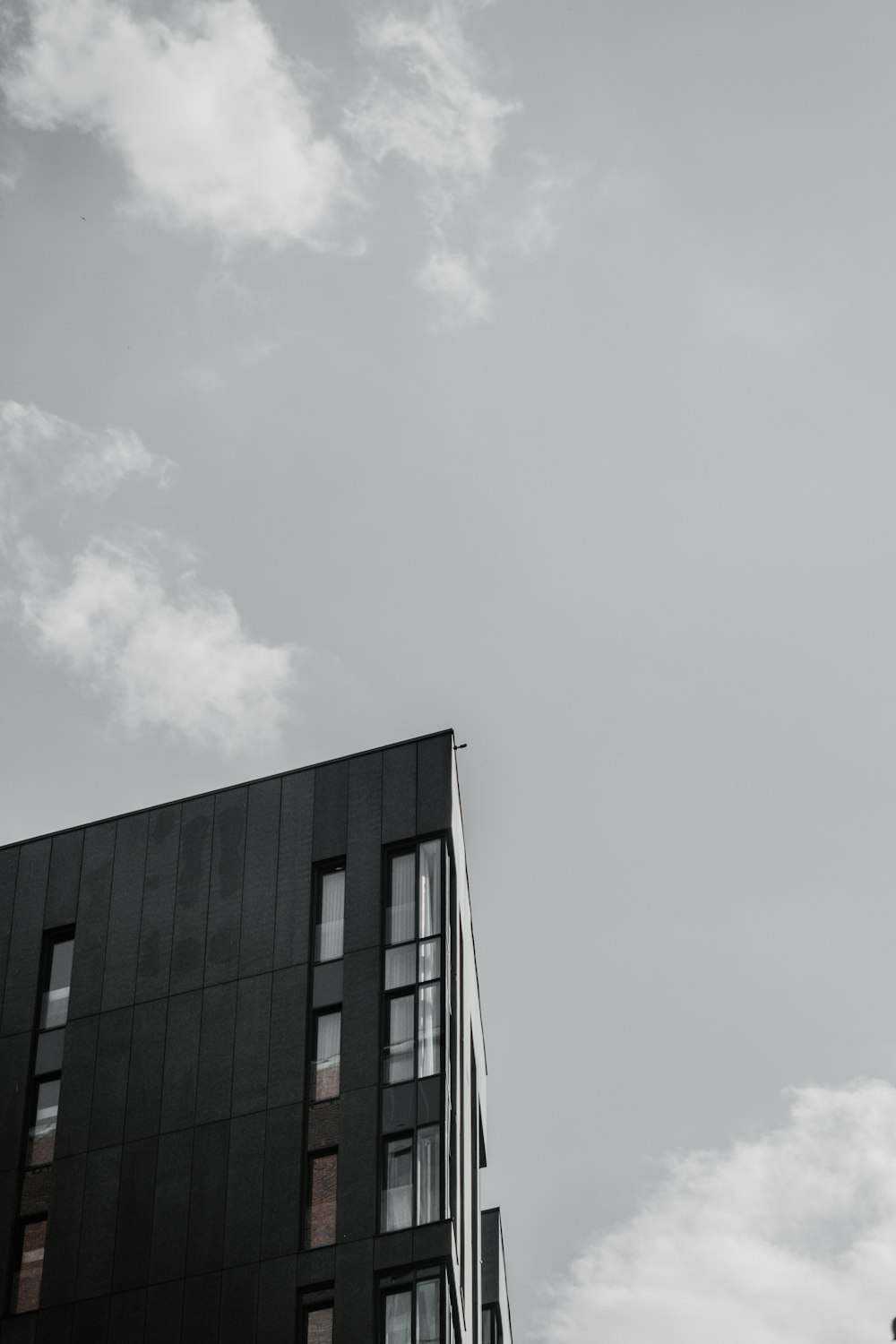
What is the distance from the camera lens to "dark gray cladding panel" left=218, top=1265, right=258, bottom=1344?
44188mm

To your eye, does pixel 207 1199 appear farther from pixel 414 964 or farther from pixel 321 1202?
pixel 414 964

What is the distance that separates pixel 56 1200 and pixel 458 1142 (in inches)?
469

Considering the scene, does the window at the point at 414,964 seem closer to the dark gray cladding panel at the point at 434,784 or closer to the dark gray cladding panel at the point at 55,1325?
the dark gray cladding panel at the point at 434,784

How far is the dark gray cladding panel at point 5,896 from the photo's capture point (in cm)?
5366

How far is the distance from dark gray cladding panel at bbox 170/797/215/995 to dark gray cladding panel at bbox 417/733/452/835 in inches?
274

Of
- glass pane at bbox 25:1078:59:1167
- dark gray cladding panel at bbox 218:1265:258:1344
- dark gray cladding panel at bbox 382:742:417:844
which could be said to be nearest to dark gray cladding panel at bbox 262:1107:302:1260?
dark gray cladding panel at bbox 218:1265:258:1344

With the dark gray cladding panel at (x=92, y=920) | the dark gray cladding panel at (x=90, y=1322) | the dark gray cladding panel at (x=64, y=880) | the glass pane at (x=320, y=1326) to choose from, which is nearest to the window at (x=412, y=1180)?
the glass pane at (x=320, y=1326)

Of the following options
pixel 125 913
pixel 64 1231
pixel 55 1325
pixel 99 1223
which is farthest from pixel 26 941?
pixel 55 1325

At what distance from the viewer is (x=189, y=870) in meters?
53.3

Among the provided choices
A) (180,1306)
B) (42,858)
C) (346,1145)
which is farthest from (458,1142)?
(42,858)

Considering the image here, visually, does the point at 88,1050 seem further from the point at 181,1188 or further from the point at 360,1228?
the point at 360,1228

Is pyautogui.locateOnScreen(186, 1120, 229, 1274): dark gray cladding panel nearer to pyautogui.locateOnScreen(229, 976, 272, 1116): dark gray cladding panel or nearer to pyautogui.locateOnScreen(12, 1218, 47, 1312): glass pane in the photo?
pyautogui.locateOnScreen(229, 976, 272, 1116): dark gray cladding panel

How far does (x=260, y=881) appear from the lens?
172ft

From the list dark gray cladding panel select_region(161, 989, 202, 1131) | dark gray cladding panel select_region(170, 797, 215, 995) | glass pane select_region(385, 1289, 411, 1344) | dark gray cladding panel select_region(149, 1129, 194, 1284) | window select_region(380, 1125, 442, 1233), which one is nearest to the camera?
glass pane select_region(385, 1289, 411, 1344)
